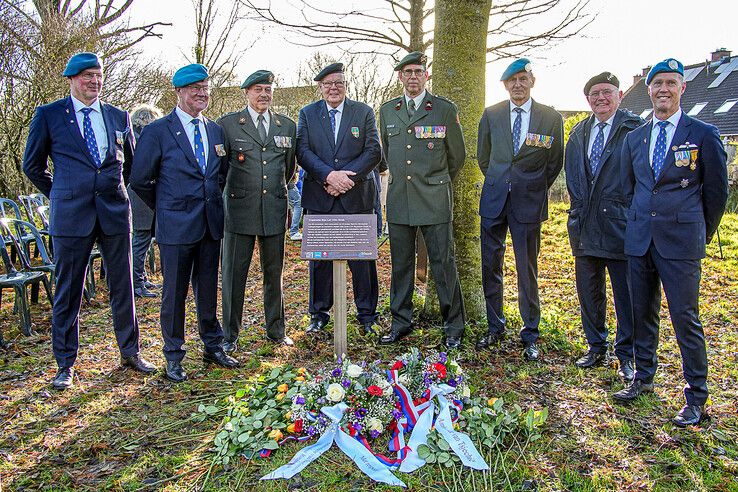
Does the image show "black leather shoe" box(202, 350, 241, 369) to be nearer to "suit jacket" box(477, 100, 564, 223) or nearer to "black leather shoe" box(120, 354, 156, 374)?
"black leather shoe" box(120, 354, 156, 374)

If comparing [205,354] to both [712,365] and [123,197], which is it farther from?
[712,365]

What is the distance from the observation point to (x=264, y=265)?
4.97 m

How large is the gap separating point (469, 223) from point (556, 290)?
2.56 m


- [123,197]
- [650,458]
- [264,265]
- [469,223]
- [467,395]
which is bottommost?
[650,458]

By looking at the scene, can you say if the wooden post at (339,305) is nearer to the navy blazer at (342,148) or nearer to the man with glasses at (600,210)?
the navy blazer at (342,148)

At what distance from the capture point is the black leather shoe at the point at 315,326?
210 inches

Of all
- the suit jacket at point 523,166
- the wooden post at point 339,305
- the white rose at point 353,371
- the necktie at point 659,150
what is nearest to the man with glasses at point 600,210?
the suit jacket at point 523,166

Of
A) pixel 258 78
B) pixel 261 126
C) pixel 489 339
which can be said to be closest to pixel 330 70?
pixel 258 78

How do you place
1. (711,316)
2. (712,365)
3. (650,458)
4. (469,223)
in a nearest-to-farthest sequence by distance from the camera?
(650,458) → (712,365) → (469,223) → (711,316)

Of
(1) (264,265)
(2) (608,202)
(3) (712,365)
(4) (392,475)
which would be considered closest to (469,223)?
(2) (608,202)

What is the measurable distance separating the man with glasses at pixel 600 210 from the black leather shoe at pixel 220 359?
2.92 m

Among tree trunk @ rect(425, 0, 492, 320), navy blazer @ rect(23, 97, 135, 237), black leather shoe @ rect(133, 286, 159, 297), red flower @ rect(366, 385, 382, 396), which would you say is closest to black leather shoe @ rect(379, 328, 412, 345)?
tree trunk @ rect(425, 0, 492, 320)

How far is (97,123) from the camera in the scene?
427 cm

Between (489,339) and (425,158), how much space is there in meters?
1.73
